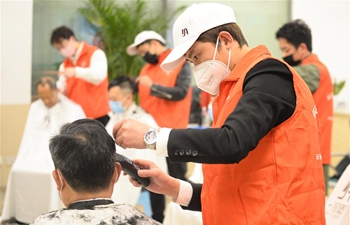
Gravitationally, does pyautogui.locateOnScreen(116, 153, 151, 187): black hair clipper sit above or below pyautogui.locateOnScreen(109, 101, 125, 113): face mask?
above

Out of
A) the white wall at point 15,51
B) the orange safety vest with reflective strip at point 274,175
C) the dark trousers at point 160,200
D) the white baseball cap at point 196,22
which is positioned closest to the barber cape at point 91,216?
the orange safety vest with reflective strip at point 274,175

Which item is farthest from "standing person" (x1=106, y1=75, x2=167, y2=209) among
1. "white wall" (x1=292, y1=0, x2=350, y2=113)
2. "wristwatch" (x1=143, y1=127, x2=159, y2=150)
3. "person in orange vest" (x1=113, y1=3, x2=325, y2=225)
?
"white wall" (x1=292, y1=0, x2=350, y2=113)

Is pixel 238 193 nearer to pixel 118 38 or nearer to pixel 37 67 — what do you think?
pixel 37 67

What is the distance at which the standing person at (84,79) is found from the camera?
420 centimetres

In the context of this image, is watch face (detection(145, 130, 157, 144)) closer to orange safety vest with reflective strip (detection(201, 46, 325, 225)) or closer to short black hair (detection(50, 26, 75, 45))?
orange safety vest with reflective strip (detection(201, 46, 325, 225))

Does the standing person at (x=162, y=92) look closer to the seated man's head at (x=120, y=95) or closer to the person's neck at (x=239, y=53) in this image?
the seated man's head at (x=120, y=95)

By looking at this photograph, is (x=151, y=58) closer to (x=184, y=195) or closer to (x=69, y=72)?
(x=69, y=72)

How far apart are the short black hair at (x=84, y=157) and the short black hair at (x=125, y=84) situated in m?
2.57

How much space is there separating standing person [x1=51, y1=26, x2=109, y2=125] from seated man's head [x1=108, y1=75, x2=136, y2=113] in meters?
0.24

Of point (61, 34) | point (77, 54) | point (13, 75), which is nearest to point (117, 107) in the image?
point (77, 54)

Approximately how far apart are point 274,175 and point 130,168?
0.44 meters

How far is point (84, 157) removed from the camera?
1391 millimetres

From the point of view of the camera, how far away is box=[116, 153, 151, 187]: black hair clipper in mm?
1522

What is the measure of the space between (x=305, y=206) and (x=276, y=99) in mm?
302
